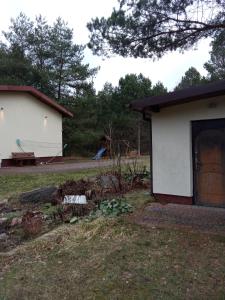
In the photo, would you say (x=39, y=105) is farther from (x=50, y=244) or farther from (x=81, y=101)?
(x=50, y=244)

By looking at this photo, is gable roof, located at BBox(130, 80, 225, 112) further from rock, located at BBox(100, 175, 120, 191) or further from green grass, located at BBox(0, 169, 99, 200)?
green grass, located at BBox(0, 169, 99, 200)

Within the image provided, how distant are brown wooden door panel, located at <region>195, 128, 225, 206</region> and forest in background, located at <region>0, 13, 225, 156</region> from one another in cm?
1967

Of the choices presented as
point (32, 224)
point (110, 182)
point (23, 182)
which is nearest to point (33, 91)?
point (23, 182)

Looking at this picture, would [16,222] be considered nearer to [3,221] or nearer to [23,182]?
[3,221]

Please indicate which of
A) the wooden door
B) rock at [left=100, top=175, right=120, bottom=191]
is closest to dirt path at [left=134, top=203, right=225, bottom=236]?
the wooden door

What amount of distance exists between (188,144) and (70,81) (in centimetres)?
2255

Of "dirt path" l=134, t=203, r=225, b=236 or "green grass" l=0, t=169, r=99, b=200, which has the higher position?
"green grass" l=0, t=169, r=99, b=200

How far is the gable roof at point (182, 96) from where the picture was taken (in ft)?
21.1

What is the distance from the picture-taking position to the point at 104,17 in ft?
37.7

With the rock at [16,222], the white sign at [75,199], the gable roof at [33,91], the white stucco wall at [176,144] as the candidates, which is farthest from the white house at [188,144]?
the gable roof at [33,91]

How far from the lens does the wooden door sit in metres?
6.90

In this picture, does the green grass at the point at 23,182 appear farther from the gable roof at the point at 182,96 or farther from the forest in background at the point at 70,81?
the forest in background at the point at 70,81

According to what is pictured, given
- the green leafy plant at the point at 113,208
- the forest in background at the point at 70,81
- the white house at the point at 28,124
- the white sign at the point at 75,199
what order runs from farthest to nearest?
the forest in background at the point at 70,81, the white house at the point at 28,124, the white sign at the point at 75,199, the green leafy plant at the point at 113,208

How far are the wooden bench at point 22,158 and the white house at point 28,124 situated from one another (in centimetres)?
24
